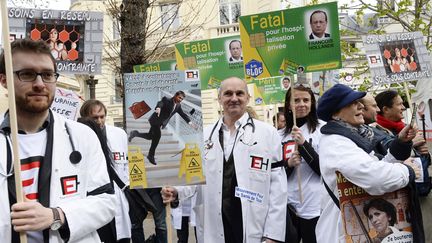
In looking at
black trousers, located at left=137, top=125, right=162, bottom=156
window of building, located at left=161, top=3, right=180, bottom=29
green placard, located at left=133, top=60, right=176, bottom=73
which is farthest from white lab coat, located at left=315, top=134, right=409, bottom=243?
window of building, located at left=161, top=3, right=180, bottom=29

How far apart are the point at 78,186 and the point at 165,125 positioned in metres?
1.61

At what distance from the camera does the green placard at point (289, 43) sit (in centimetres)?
567

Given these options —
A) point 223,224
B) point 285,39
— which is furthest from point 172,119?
point 285,39

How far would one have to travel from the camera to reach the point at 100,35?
612 centimetres

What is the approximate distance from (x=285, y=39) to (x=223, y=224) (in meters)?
2.45

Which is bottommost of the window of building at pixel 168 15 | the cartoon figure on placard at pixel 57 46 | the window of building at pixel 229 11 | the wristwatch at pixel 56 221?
the wristwatch at pixel 56 221

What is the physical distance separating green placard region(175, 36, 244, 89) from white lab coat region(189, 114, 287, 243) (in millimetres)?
5128

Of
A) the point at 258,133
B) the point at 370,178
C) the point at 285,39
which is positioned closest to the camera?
the point at 370,178

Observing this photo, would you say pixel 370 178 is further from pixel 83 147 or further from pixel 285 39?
pixel 285 39

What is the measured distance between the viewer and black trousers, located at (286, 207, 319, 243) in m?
4.76

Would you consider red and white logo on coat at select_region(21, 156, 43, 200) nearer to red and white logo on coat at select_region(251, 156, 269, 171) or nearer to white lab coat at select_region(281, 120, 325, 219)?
red and white logo on coat at select_region(251, 156, 269, 171)

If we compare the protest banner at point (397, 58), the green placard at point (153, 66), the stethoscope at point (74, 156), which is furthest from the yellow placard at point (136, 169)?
the green placard at point (153, 66)

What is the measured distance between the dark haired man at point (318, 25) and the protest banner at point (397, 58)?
1.04 m

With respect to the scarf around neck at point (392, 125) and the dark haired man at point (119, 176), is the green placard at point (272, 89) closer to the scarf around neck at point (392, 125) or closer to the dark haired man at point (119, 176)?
the scarf around neck at point (392, 125)
